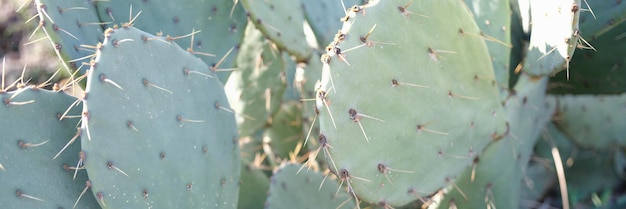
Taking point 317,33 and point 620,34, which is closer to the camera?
point 620,34

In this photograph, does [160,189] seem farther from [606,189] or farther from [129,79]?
[606,189]

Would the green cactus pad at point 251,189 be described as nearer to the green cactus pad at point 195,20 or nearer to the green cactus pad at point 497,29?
the green cactus pad at point 195,20

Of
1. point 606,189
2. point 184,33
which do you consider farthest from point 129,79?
point 606,189

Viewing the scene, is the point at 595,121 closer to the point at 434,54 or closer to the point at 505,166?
the point at 505,166

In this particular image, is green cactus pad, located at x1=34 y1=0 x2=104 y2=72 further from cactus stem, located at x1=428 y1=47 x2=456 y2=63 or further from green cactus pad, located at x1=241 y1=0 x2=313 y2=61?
cactus stem, located at x1=428 y1=47 x2=456 y2=63

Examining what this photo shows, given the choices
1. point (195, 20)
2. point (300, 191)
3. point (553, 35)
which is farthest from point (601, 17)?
point (195, 20)
